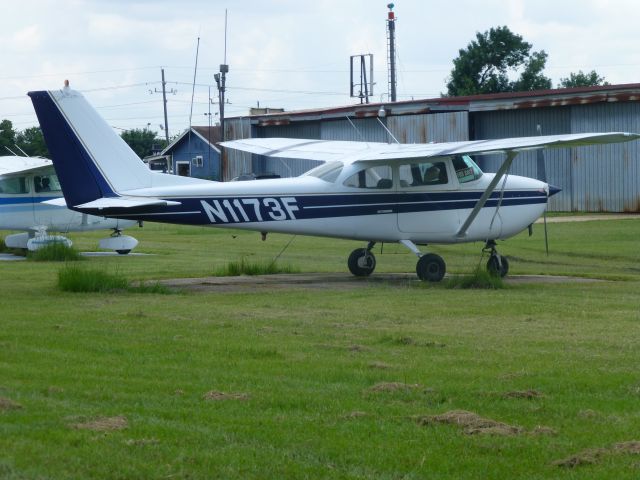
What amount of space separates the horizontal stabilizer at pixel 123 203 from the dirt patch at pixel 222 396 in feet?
27.4

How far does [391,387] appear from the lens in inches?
315

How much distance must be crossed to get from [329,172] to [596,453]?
11702mm

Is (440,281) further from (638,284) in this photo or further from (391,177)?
(638,284)

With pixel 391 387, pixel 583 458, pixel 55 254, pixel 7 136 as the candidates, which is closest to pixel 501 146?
pixel 391 387

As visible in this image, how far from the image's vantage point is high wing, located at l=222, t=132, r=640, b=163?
52.7ft

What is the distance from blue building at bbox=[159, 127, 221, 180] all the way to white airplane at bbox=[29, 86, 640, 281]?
155 feet

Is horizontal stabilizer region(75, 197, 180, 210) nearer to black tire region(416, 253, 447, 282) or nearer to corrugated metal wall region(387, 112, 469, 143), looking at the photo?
black tire region(416, 253, 447, 282)

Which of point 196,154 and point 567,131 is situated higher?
point 196,154

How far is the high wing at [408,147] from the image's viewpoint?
1606cm

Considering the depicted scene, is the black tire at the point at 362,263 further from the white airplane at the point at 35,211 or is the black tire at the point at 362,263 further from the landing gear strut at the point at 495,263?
the white airplane at the point at 35,211

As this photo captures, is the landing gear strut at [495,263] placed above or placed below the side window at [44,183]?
below

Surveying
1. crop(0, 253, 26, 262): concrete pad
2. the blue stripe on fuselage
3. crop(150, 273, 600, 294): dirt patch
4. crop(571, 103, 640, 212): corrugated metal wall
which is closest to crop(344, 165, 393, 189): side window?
the blue stripe on fuselage

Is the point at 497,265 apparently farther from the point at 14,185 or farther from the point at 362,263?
the point at 14,185

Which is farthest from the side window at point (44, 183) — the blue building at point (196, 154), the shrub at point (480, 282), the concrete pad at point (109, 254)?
the blue building at point (196, 154)
